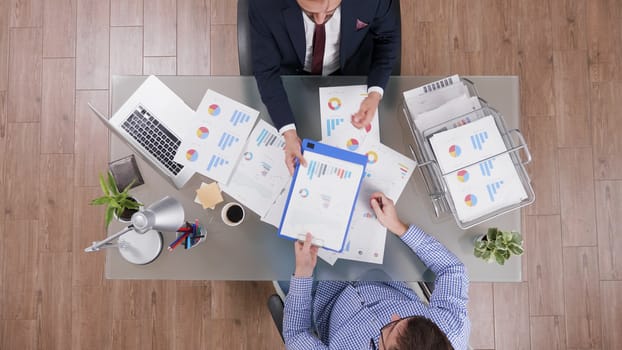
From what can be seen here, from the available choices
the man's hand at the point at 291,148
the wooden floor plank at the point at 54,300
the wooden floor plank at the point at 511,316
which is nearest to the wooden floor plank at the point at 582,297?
the wooden floor plank at the point at 511,316

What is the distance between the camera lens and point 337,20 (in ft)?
4.10

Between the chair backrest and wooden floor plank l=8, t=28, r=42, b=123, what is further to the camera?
wooden floor plank l=8, t=28, r=42, b=123

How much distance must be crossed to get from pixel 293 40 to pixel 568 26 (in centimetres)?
172

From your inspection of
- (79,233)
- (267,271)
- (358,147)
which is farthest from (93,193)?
(358,147)

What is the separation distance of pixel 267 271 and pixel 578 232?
1689 millimetres

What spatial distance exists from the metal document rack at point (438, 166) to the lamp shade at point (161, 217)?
0.75m

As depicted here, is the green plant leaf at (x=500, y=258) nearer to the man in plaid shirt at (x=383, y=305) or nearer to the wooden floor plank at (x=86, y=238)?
the man in plaid shirt at (x=383, y=305)

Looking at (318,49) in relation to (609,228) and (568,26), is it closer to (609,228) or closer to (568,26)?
(568,26)

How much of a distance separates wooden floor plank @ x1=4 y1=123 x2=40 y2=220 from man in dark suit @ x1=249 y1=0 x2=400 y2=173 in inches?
59.4

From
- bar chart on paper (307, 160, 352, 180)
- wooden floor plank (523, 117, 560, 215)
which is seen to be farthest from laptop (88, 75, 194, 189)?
wooden floor plank (523, 117, 560, 215)

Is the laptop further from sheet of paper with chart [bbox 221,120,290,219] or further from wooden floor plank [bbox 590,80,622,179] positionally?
wooden floor plank [bbox 590,80,622,179]

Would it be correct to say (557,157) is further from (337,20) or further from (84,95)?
(84,95)

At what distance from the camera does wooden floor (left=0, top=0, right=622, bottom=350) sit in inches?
83.0

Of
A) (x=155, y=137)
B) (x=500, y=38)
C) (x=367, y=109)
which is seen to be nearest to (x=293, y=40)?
(x=367, y=109)
